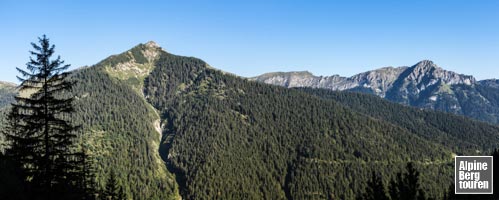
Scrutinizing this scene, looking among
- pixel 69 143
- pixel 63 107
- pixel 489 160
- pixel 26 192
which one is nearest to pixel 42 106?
pixel 63 107

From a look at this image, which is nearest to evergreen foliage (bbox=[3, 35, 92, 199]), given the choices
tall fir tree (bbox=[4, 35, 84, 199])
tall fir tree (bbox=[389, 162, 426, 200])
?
tall fir tree (bbox=[4, 35, 84, 199])

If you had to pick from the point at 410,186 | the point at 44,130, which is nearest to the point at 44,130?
the point at 44,130

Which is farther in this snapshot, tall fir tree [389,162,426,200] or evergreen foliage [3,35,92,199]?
tall fir tree [389,162,426,200]

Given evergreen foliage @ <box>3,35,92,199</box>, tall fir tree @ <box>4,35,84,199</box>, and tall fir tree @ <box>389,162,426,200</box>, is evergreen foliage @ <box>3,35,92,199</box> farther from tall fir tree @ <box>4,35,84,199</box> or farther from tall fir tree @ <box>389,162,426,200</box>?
tall fir tree @ <box>389,162,426,200</box>

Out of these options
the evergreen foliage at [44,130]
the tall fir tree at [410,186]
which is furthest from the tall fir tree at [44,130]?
the tall fir tree at [410,186]

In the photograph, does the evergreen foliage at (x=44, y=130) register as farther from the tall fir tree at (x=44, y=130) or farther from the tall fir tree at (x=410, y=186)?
the tall fir tree at (x=410, y=186)

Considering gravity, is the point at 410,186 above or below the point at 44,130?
below

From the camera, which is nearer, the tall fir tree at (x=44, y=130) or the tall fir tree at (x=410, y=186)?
the tall fir tree at (x=44, y=130)

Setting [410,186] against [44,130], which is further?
[410,186]

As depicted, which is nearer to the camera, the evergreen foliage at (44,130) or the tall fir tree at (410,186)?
the evergreen foliage at (44,130)

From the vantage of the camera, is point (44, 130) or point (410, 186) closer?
point (44, 130)

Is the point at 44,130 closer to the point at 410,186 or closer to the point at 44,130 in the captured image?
the point at 44,130
